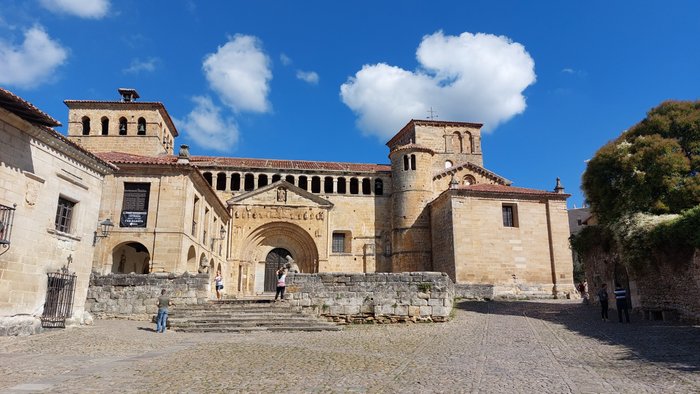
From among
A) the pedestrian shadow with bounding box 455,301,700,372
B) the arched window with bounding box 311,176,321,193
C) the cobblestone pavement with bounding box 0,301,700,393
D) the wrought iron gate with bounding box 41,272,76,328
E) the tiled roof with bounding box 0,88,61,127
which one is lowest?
the cobblestone pavement with bounding box 0,301,700,393

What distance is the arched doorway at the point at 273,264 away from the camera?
31953 millimetres

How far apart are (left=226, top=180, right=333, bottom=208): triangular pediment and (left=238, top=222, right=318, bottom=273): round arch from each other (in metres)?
1.54

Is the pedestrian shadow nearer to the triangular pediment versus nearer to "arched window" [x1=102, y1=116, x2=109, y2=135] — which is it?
the triangular pediment

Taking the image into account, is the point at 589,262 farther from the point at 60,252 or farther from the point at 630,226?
the point at 60,252

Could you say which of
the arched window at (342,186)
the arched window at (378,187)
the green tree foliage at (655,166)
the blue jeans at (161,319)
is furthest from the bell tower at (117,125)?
the green tree foliage at (655,166)

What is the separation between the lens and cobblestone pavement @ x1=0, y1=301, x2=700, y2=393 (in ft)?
20.6

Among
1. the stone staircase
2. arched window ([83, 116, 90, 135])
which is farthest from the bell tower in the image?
the stone staircase

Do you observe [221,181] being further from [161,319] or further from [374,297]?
[374,297]

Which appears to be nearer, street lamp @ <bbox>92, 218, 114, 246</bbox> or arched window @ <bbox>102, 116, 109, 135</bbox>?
street lamp @ <bbox>92, 218, 114, 246</bbox>

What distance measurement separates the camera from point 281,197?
31641 millimetres

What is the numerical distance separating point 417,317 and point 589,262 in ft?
36.9

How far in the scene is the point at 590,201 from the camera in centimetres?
1986

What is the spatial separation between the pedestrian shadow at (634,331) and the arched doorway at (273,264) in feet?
49.1

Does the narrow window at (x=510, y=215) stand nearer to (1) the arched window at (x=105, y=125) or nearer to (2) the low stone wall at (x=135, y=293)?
(2) the low stone wall at (x=135, y=293)
